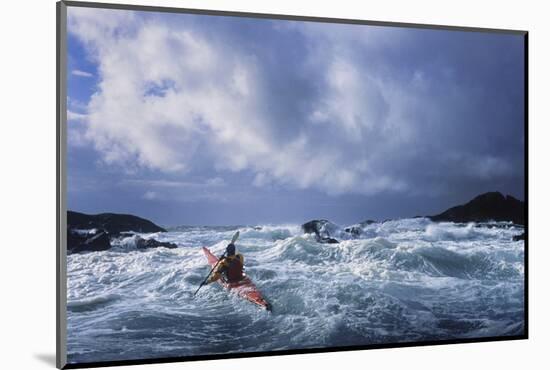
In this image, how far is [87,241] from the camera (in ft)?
18.1

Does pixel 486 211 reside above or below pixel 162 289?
above

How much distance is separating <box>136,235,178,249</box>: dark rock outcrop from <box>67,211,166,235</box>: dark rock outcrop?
0.06 metres

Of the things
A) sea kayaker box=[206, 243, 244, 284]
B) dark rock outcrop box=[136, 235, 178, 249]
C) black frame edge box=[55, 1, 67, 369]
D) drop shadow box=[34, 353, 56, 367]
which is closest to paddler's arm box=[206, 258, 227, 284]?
sea kayaker box=[206, 243, 244, 284]

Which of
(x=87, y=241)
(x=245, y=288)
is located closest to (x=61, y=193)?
(x=87, y=241)

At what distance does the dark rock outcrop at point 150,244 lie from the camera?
568 cm

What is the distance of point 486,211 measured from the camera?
6516 mm

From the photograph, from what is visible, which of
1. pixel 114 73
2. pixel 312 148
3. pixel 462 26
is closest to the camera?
pixel 114 73

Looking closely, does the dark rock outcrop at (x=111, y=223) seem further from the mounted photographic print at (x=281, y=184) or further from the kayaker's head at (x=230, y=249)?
the kayaker's head at (x=230, y=249)

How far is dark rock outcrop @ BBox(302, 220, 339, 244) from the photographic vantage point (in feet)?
19.7

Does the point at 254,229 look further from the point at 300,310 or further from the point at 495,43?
the point at 495,43

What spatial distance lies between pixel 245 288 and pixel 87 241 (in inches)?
42.9

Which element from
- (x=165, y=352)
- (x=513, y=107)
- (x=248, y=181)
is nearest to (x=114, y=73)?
(x=248, y=181)

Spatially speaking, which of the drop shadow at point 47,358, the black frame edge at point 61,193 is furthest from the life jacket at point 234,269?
the drop shadow at point 47,358

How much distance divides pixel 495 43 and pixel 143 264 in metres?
3.06
